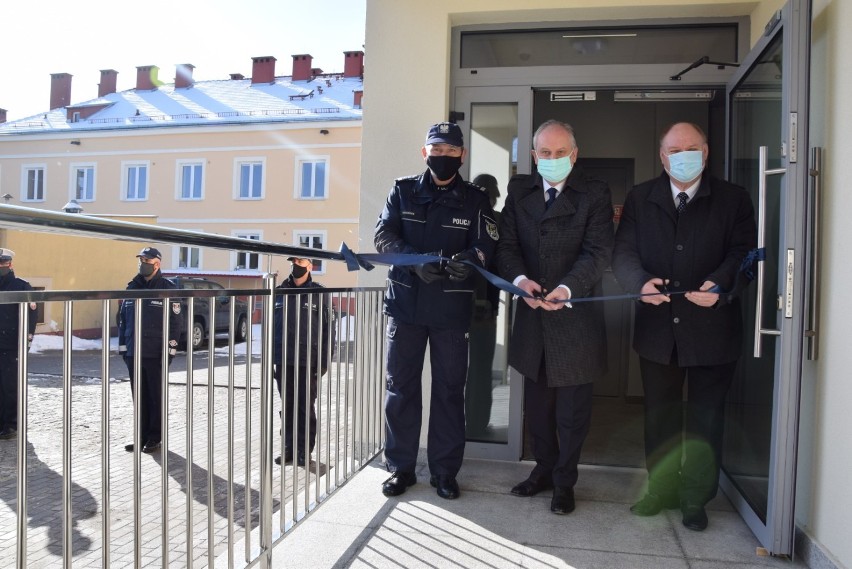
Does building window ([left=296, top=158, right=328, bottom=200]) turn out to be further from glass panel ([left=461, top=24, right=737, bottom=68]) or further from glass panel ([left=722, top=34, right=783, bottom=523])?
glass panel ([left=722, top=34, right=783, bottom=523])

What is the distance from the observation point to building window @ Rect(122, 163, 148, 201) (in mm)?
29281

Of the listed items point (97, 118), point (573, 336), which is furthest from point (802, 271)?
point (97, 118)

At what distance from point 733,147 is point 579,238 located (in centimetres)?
114

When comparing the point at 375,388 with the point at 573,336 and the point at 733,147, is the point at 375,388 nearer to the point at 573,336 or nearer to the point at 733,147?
the point at 573,336

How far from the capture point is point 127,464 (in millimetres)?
1919

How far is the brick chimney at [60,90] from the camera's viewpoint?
1398 inches

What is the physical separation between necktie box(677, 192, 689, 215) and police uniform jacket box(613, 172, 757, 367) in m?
0.02

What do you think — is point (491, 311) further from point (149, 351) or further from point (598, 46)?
point (149, 351)

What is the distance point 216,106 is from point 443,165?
3009 cm

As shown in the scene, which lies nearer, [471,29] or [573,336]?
[573,336]

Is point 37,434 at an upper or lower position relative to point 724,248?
lower

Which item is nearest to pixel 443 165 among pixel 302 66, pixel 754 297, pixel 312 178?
pixel 754 297

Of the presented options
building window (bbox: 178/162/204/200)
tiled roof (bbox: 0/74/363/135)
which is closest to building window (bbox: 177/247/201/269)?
tiled roof (bbox: 0/74/363/135)

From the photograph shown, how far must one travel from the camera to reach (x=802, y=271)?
2.56 m
